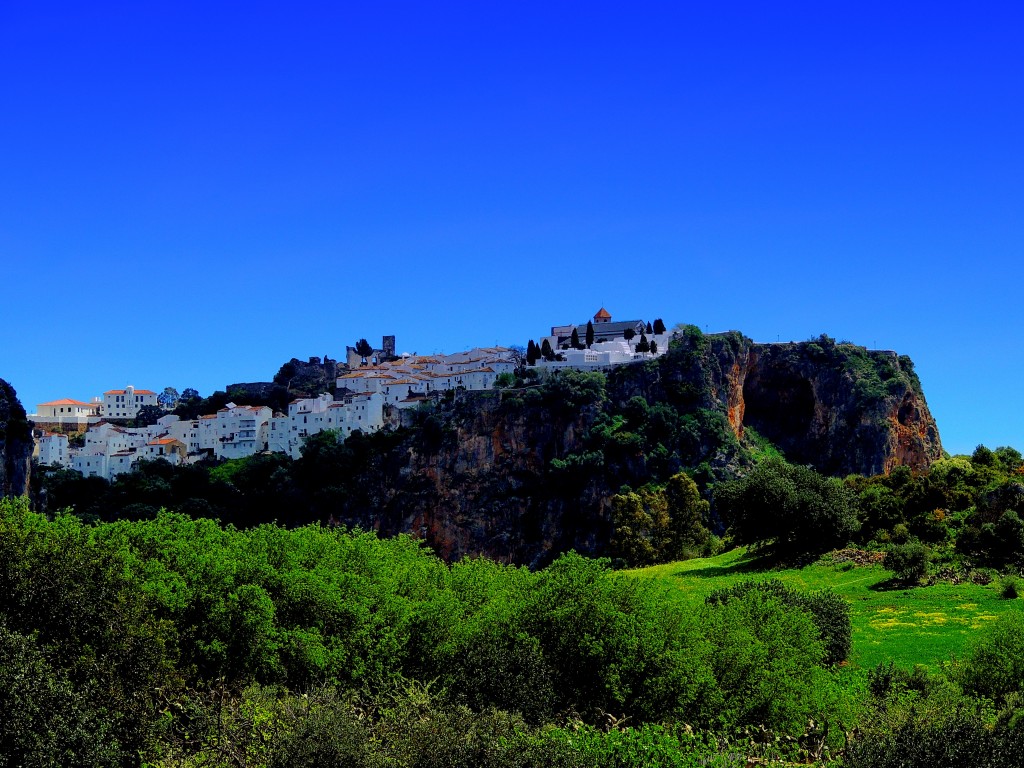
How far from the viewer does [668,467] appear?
145000 millimetres

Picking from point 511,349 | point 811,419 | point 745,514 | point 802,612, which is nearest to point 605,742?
point 802,612

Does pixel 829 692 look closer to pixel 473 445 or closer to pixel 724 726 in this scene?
pixel 724 726

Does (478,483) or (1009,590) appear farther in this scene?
(478,483)

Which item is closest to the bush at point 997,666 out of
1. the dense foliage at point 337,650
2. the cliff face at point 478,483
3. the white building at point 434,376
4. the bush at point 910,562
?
the dense foliage at point 337,650

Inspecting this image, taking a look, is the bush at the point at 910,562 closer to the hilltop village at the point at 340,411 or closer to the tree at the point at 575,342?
the hilltop village at the point at 340,411

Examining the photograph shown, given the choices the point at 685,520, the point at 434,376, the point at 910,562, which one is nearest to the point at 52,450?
the point at 434,376

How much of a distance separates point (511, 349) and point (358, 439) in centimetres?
3174

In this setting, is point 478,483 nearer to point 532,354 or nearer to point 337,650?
point 532,354

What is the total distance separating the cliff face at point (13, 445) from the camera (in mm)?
114750

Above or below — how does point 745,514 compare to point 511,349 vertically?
below

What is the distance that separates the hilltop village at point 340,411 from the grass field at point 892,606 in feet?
312

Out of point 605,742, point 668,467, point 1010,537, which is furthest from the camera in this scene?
point 668,467

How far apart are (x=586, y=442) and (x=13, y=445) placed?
6539 cm

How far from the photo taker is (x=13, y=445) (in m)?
118
